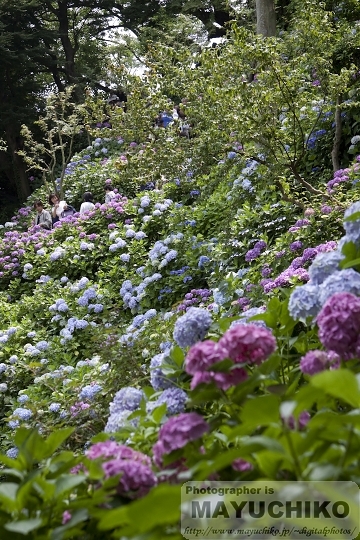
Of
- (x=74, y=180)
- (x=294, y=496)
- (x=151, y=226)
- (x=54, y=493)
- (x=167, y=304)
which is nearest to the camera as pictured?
(x=294, y=496)

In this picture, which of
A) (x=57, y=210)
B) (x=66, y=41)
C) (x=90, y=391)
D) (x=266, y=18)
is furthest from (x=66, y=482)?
(x=66, y=41)

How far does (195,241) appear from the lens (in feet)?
16.7

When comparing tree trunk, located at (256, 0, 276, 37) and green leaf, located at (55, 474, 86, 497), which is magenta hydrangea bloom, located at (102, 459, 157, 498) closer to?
green leaf, located at (55, 474, 86, 497)

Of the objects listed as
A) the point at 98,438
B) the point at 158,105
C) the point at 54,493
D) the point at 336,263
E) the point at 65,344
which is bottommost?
the point at 65,344

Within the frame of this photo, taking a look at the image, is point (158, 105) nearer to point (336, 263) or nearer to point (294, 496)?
point (336, 263)

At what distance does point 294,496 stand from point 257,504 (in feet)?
0.34

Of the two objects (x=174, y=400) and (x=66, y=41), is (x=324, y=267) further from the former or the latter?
(x=66, y=41)

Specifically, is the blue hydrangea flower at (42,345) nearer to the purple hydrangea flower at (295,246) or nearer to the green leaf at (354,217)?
the purple hydrangea flower at (295,246)

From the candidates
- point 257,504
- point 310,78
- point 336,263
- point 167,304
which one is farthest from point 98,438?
point 310,78

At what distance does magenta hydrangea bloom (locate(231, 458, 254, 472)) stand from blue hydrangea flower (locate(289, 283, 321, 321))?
0.43 metres

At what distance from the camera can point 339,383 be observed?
2.34ft

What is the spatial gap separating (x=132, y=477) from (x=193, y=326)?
0.50m

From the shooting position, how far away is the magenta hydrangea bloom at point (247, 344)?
3.22 feet

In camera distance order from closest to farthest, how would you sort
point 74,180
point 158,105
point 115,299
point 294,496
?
1. point 294,496
2. point 115,299
3. point 158,105
4. point 74,180
